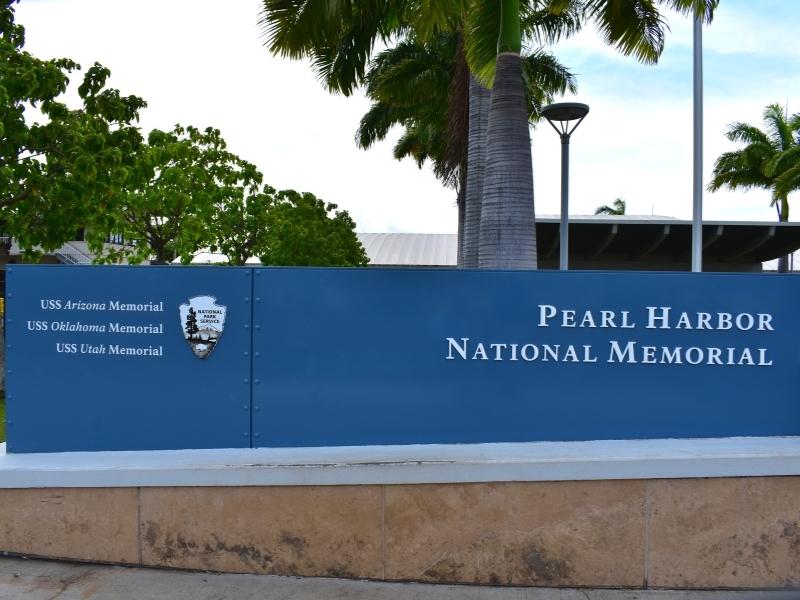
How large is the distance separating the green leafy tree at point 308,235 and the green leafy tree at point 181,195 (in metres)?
1.88

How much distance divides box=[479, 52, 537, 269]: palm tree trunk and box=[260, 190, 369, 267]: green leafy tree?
1459cm


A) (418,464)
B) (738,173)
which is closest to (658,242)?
(738,173)

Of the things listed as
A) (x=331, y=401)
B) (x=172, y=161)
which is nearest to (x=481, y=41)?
(x=331, y=401)

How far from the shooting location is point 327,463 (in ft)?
13.8

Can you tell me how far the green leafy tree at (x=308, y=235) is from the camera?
22078 mm

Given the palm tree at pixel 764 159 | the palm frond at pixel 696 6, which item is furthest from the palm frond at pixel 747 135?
the palm frond at pixel 696 6

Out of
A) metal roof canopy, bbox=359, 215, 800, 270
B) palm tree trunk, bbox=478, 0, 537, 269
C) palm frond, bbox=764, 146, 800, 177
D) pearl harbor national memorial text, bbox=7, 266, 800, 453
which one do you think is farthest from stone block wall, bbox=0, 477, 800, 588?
palm frond, bbox=764, 146, 800, 177

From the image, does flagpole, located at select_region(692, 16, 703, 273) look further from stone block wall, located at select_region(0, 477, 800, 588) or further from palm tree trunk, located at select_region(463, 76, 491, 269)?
stone block wall, located at select_region(0, 477, 800, 588)

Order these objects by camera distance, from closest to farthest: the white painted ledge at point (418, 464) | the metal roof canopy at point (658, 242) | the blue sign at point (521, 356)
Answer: the white painted ledge at point (418, 464) → the blue sign at point (521, 356) → the metal roof canopy at point (658, 242)

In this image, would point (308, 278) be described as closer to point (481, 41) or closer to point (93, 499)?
point (93, 499)

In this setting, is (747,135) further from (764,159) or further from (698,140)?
(698,140)

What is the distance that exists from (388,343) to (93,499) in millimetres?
2032

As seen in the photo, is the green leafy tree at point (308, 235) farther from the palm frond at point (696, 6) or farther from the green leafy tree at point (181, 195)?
the palm frond at point (696, 6)

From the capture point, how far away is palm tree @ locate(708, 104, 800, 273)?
29.6m
